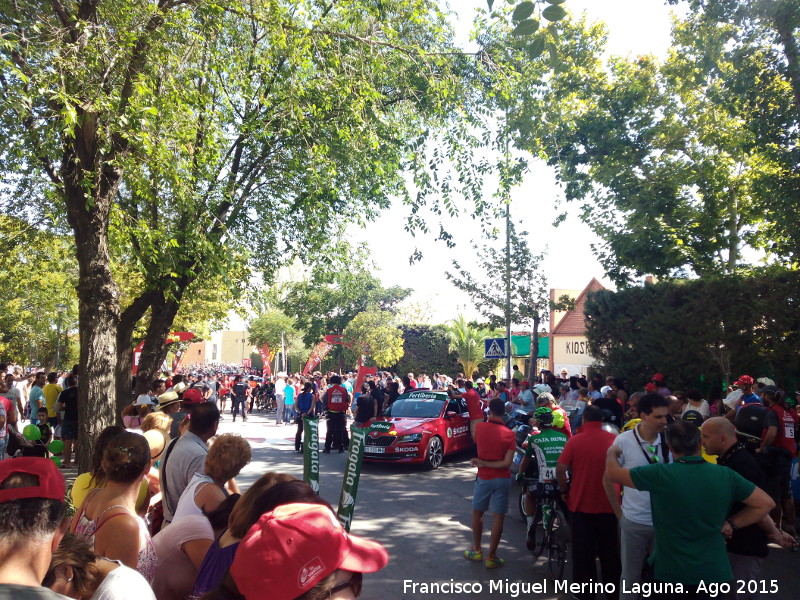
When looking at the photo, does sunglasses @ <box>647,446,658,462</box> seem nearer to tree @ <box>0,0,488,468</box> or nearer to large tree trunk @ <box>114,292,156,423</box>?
tree @ <box>0,0,488,468</box>

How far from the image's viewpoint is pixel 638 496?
184 inches

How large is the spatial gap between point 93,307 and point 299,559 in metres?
7.55

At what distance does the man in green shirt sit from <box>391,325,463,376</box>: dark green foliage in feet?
A: 121

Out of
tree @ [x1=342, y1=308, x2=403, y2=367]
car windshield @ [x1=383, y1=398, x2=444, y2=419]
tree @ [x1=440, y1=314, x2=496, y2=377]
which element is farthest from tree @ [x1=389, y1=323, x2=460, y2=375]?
car windshield @ [x1=383, y1=398, x2=444, y2=419]

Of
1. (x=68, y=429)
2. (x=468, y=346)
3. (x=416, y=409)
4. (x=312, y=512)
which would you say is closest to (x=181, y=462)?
(x=312, y=512)

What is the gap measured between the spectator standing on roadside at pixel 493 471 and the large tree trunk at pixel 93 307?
504cm

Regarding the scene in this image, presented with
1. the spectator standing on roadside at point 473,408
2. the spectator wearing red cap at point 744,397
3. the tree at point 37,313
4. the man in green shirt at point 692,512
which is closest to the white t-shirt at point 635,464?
the man in green shirt at point 692,512

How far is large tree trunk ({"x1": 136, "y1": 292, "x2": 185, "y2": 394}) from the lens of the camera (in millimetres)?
12562

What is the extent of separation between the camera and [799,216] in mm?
12609

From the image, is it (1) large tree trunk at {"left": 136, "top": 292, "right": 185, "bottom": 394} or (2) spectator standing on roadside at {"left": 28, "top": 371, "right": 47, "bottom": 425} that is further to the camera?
(2) spectator standing on roadside at {"left": 28, "top": 371, "right": 47, "bottom": 425}

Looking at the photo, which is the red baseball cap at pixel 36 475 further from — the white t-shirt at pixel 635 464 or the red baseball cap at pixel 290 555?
the white t-shirt at pixel 635 464

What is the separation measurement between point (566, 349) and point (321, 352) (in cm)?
1780

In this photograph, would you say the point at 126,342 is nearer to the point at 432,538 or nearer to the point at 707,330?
the point at 432,538

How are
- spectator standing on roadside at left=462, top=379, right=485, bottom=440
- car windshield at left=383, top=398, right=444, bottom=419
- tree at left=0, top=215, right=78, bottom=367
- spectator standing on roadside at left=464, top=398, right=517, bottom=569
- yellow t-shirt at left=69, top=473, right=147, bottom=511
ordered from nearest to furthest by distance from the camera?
1. yellow t-shirt at left=69, top=473, right=147, bottom=511
2. spectator standing on roadside at left=464, top=398, right=517, bottom=569
3. car windshield at left=383, top=398, right=444, bottom=419
4. spectator standing on roadside at left=462, top=379, right=485, bottom=440
5. tree at left=0, top=215, right=78, bottom=367
